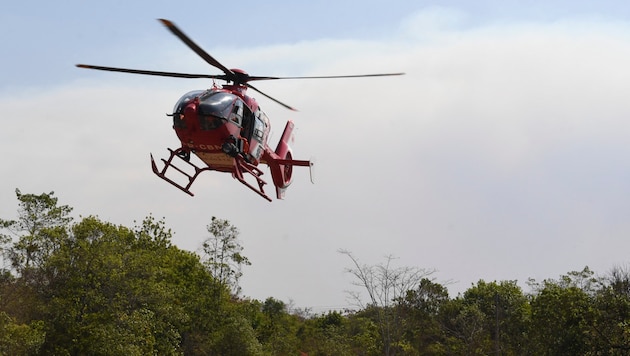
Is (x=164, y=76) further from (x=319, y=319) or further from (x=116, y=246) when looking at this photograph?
(x=319, y=319)

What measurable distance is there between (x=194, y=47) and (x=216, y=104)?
→ 160cm

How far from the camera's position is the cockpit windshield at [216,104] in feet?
65.2

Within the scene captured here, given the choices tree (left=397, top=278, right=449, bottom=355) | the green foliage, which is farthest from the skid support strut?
tree (left=397, top=278, right=449, bottom=355)

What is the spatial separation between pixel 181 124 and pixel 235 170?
2.01 m

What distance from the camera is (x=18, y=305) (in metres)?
38.5

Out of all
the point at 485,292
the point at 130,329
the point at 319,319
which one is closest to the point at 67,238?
the point at 130,329

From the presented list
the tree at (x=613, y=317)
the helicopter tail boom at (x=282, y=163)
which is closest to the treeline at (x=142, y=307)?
the tree at (x=613, y=317)

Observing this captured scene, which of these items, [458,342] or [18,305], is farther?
[458,342]

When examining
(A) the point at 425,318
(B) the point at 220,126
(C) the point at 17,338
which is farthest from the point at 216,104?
(A) the point at 425,318

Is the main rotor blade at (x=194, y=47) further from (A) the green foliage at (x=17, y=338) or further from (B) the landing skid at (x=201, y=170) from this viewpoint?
(A) the green foliage at (x=17, y=338)

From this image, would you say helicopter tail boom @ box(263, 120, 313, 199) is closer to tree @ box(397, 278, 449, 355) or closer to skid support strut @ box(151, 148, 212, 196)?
skid support strut @ box(151, 148, 212, 196)

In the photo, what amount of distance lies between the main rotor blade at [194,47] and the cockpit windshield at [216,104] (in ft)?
3.02

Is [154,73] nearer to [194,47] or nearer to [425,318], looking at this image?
[194,47]

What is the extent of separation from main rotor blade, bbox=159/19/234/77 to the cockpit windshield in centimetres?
92
